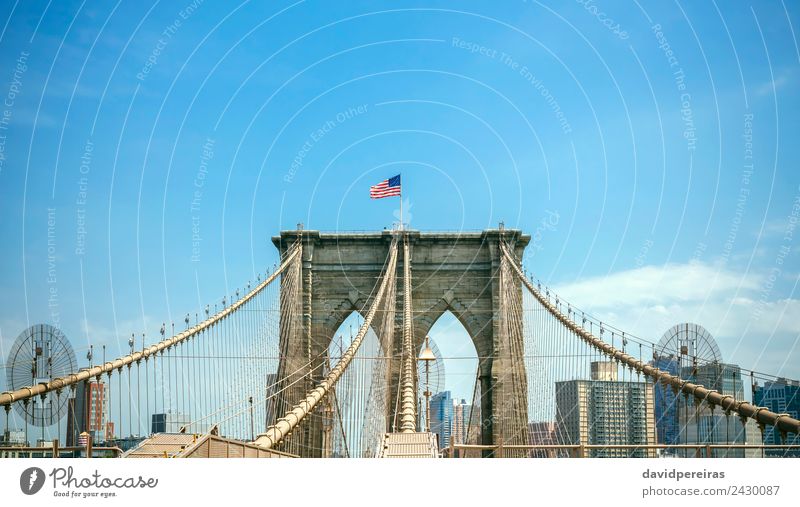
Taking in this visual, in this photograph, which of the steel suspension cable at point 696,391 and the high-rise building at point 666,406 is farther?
the high-rise building at point 666,406

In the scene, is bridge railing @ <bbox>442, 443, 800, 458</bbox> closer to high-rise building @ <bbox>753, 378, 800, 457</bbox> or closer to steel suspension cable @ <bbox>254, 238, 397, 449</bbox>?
high-rise building @ <bbox>753, 378, 800, 457</bbox>

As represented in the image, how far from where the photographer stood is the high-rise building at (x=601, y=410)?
32531 millimetres

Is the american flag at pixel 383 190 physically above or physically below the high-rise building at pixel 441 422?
above

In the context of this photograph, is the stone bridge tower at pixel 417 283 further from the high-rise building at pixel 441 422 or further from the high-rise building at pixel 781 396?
the high-rise building at pixel 781 396

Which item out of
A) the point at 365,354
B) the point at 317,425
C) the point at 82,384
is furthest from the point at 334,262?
the point at 82,384

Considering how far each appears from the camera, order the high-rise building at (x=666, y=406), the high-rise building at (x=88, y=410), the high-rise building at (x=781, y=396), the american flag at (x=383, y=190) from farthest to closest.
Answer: the american flag at (x=383, y=190) < the high-rise building at (x=666, y=406) < the high-rise building at (x=88, y=410) < the high-rise building at (x=781, y=396)

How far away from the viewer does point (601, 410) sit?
35312 mm
